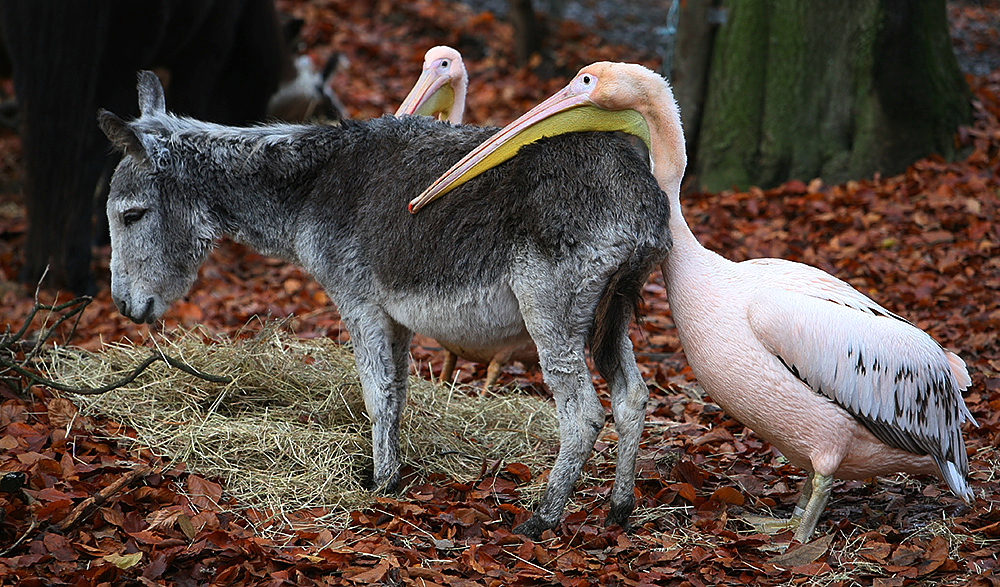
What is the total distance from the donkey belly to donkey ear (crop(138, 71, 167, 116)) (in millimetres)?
1588

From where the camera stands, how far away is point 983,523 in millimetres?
4203

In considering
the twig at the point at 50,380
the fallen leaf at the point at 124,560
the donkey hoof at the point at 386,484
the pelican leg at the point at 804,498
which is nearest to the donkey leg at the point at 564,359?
the donkey hoof at the point at 386,484

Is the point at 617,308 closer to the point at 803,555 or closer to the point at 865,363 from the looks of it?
the point at 865,363

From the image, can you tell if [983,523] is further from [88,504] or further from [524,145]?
[88,504]

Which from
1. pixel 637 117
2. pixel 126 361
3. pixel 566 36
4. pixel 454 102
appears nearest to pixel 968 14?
pixel 566 36

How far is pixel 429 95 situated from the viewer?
19.3 feet

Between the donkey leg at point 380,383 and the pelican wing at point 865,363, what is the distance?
5.39 ft

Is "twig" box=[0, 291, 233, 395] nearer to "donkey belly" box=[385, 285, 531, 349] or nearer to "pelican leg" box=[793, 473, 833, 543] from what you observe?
"donkey belly" box=[385, 285, 531, 349]

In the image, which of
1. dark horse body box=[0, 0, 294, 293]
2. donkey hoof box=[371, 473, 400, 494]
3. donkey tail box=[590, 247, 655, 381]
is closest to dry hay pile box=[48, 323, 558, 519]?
donkey hoof box=[371, 473, 400, 494]

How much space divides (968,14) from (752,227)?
869 cm

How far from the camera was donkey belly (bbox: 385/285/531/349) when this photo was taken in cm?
418

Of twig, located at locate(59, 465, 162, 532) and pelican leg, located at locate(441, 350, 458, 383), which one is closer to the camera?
twig, located at locate(59, 465, 162, 532)

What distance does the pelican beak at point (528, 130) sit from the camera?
4.11 metres

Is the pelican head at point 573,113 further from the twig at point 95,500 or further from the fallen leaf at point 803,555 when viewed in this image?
the fallen leaf at point 803,555
